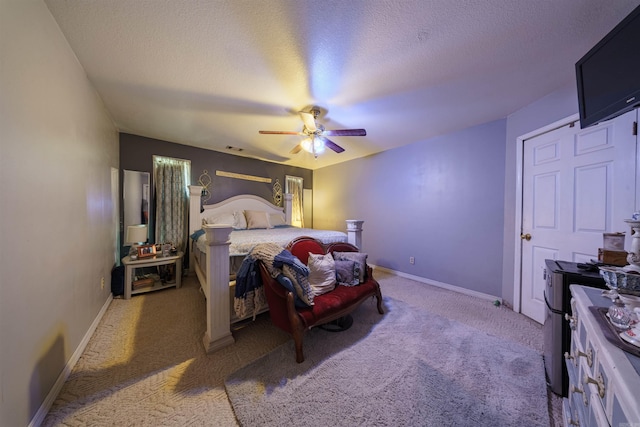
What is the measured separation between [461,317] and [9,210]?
3625mm

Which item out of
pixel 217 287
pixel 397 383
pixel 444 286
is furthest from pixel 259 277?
pixel 444 286

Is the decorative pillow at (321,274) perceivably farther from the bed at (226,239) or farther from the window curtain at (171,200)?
the window curtain at (171,200)

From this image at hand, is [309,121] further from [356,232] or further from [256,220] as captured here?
[256,220]

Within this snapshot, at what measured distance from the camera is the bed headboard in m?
3.62

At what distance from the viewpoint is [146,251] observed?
3.03 metres

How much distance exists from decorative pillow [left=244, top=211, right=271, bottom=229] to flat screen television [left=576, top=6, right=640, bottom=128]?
13.3 feet

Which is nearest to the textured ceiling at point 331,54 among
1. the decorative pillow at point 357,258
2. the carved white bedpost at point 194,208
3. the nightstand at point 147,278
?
the carved white bedpost at point 194,208

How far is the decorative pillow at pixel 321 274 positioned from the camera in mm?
2100

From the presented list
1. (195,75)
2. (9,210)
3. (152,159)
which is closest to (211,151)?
(152,159)

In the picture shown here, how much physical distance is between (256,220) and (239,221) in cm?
31

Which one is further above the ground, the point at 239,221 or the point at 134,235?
the point at 239,221

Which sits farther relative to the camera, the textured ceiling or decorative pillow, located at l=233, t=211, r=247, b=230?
decorative pillow, located at l=233, t=211, r=247, b=230

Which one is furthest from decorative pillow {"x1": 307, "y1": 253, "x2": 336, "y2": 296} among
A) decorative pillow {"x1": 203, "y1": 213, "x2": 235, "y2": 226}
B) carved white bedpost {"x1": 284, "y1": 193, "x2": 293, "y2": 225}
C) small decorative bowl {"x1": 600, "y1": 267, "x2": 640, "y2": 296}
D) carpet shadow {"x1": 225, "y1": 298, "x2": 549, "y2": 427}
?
carved white bedpost {"x1": 284, "y1": 193, "x2": 293, "y2": 225}

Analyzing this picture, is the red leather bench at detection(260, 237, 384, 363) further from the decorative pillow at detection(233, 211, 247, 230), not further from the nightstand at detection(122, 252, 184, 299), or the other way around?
the decorative pillow at detection(233, 211, 247, 230)
